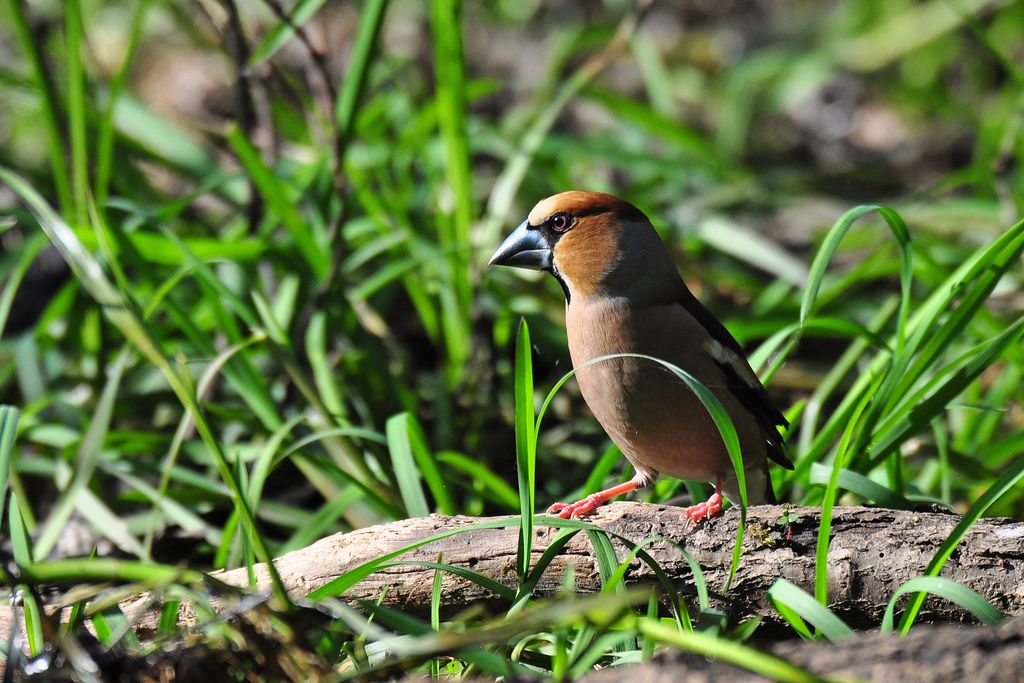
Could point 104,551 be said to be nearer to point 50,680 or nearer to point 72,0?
point 50,680

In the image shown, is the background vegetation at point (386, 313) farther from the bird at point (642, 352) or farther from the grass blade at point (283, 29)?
the bird at point (642, 352)

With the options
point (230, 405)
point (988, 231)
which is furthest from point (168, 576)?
point (988, 231)

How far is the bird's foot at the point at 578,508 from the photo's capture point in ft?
9.46

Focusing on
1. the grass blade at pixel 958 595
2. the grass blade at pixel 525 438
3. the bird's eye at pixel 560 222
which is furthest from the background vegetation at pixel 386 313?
the bird's eye at pixel 560 222

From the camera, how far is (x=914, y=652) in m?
1.70

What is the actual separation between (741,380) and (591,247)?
0.61m

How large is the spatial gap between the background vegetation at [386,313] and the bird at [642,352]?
0.60 ft

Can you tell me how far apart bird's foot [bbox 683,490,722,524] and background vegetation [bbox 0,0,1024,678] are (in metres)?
0.29

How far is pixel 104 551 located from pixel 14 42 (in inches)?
219

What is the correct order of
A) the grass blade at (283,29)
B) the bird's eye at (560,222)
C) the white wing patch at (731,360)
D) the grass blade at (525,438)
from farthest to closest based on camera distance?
the grass blade at (283,29) < the bird's eye at (560,222) < the white wing patch at (731,360) < the grass blade at (525,438)

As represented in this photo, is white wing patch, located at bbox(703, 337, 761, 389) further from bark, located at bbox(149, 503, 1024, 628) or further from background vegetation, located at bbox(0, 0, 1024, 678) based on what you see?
bark, located at bbox(149, 503, 1024, 628)

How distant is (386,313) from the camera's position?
16.0 feet

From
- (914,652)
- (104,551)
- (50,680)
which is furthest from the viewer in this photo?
(104,551)

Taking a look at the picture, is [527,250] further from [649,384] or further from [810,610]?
[810,610]
